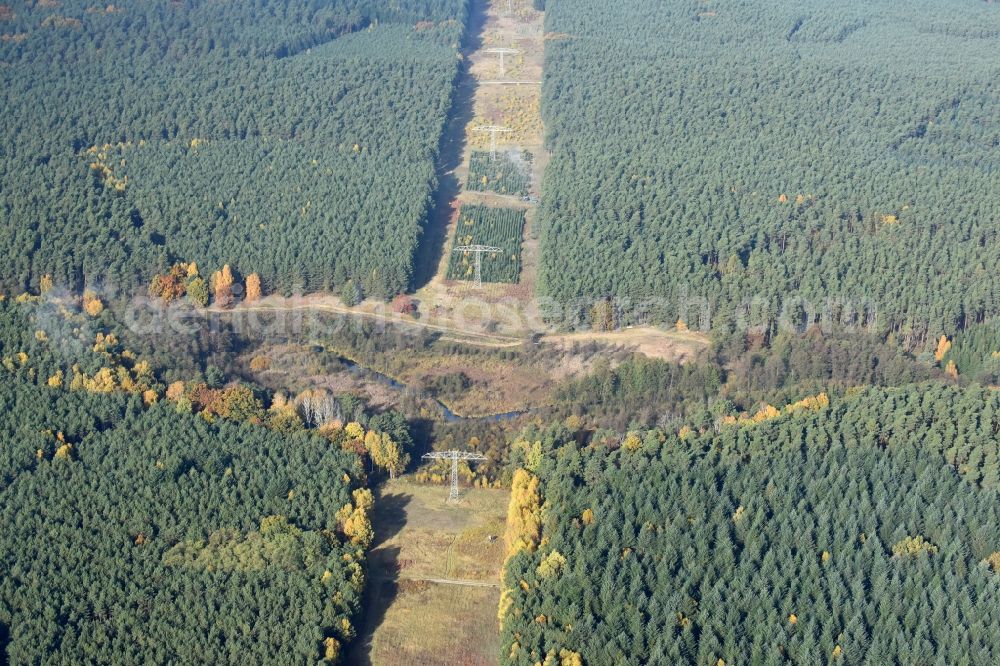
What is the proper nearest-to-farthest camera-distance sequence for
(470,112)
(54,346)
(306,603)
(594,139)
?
(306,603)
(54,346)
(594,139)
(470,112)

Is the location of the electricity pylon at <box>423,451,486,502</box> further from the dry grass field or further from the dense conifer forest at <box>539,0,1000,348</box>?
the dense conifer forest at <box>539,0,1000,348</box>

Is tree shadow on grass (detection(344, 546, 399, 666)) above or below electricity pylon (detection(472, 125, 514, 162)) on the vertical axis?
below

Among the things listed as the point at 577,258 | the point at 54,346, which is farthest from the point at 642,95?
the point at 54,346

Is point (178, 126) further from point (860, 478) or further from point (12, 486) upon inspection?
point (860, 478)

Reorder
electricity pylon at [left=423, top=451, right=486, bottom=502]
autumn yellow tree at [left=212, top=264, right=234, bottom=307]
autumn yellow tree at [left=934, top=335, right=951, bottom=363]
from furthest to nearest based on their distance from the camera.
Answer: autumn yellow tree at [left=212, top=264, right=234, bottom=307] < autumn yellow tree at [left=934, top=335, right=951, bottom=363] < electricity pylon at [left=423, top=451, right=486, bottom=502]

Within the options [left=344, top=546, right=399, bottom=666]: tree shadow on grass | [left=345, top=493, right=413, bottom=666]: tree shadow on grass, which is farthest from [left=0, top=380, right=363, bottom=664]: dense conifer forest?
[left=345, top=493, right=413, bottom=666]: tree shadow on grass

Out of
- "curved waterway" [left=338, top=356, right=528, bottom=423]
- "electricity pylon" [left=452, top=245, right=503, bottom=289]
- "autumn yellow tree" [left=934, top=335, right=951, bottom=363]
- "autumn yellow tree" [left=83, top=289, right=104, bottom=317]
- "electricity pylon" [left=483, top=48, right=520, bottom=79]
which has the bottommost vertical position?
"curved waterway" [left=338, top=356, right=528, bottom=423]
